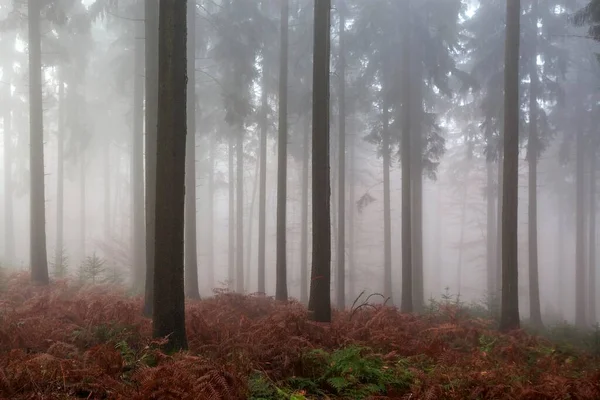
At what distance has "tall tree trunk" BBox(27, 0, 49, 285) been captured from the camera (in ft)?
45.0

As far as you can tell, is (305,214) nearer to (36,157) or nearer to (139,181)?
(139,181)

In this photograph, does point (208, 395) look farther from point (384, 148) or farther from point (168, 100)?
point (384, 148)

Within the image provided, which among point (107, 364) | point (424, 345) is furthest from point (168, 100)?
point (424, 345)

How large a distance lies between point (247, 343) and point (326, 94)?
5.90 m

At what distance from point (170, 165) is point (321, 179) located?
13.6 ft

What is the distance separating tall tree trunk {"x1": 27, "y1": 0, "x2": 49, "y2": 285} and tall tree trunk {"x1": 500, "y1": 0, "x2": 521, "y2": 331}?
44.5 feet

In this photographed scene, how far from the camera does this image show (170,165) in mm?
6754

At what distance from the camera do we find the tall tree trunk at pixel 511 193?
11516 millimetres

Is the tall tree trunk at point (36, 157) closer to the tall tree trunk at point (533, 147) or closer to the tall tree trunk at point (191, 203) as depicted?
the tall tree trunk at point (191, 203)

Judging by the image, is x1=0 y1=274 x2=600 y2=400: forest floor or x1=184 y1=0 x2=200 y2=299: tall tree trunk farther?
x1=184 y1=0 x2=200 y2=299: tall tree trunk

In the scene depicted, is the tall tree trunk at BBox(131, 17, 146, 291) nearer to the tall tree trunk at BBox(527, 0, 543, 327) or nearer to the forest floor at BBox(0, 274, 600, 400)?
the forest floor at BBox(0, 274, 600, 400)

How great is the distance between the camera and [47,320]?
7812 millimetres

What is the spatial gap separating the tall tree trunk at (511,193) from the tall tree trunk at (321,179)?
16.6 ft

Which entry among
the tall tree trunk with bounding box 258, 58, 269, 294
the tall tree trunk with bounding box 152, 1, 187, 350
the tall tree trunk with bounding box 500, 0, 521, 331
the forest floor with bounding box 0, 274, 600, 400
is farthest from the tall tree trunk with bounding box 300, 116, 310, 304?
the tall tree trunk with bounding box 152, 1, 187, 350
